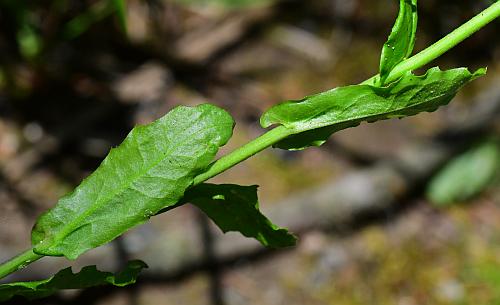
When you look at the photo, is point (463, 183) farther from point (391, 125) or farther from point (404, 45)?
point (404, 45)

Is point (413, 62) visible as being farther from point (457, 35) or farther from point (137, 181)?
point (137, 181)

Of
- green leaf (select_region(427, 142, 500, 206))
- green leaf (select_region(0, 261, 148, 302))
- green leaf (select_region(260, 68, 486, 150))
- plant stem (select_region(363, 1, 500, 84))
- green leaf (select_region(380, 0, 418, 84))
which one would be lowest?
green leaf (select_region(0, 261, 148, 302))

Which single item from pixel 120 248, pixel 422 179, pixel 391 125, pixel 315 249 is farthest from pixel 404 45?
pixel 391 125

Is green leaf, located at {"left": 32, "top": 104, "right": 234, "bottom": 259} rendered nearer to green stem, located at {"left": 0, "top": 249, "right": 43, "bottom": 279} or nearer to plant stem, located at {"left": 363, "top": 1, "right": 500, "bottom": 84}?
green stem, located at {"left": 0, "top": 249, "right": 43, "bottom": 279}

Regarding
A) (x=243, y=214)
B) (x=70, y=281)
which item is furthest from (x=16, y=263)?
(x=243, y=214)

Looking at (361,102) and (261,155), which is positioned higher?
(261,155)

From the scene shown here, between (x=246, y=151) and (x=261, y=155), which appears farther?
(x=261, y=155)

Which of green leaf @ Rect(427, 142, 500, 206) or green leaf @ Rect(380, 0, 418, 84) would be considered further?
green leaf @ Rect(427, 142, 500, 206)

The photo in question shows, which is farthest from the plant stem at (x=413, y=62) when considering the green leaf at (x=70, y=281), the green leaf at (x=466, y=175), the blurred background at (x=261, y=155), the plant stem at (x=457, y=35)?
the green leaf at (x=466, y=175)

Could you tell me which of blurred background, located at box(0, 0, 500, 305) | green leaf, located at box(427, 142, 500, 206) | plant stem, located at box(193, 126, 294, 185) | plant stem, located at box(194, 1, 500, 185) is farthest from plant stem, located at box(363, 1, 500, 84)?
green leaf, located at box(427, 142, 500, 206)
